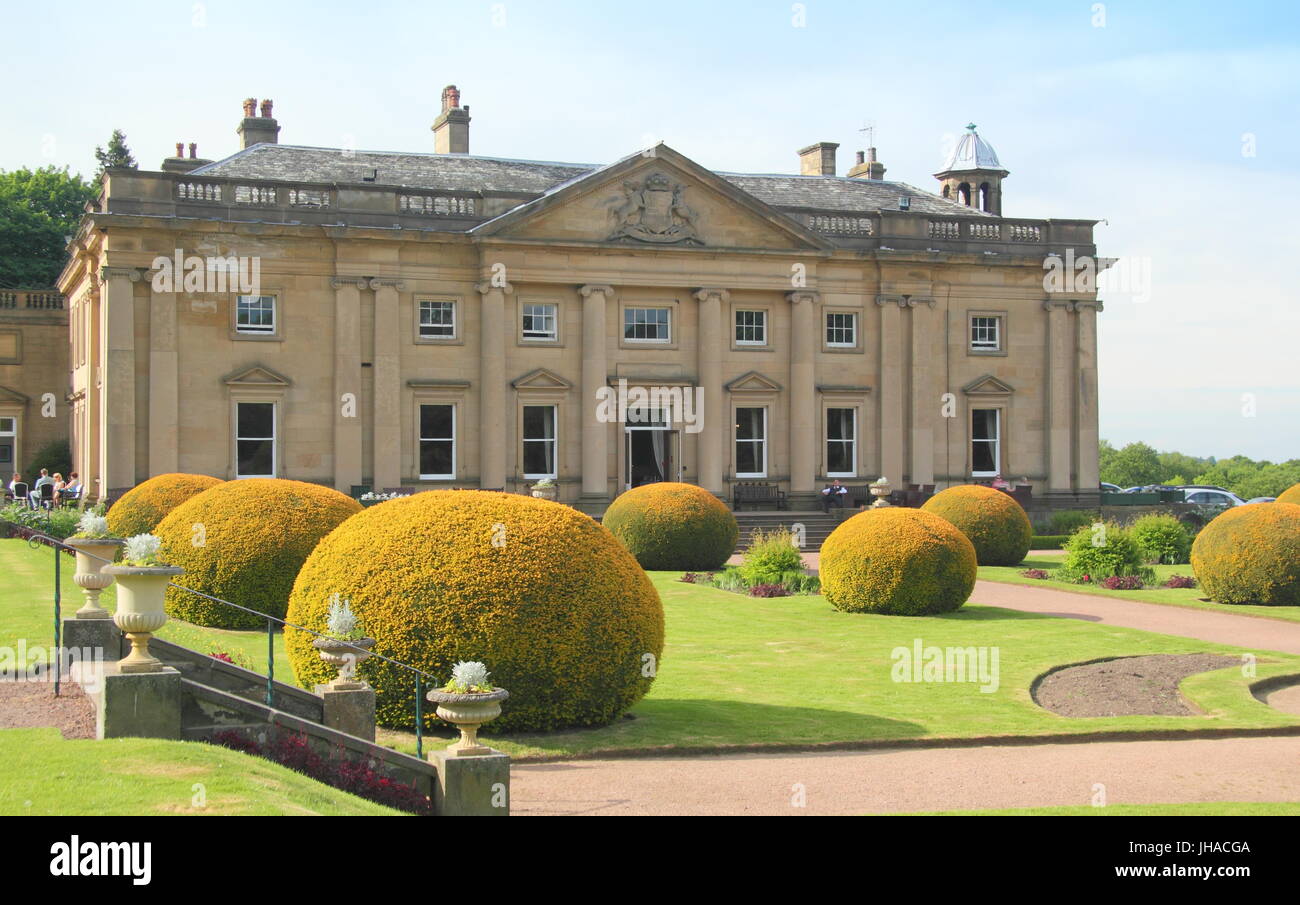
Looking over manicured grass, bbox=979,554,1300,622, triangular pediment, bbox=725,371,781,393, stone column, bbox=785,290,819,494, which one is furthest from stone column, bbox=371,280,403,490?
manicured grass, bbox=979,554,1300,622

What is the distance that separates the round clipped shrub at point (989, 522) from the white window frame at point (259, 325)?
63.6ft

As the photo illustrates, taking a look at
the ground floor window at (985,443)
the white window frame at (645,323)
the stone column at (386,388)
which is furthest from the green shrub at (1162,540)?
the stone column at (386,388)

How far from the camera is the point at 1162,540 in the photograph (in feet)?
112

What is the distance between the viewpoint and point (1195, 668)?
18016 mm

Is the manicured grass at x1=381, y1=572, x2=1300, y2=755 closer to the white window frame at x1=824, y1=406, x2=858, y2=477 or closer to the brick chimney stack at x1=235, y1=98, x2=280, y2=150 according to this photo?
the white window frame at x1=824, y1=406, x2=858, y2=477

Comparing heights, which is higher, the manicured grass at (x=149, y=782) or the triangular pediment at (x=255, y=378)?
the triangular pediment at (x=255, y=378)

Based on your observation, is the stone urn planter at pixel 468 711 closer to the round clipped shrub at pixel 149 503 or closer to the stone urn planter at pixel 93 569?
the stone urn planter at pixel 93 569

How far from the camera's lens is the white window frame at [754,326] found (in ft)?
143

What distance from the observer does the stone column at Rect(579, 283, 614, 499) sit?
4131 centimetres

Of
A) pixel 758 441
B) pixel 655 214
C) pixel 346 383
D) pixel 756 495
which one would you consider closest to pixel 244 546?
pixel 346 383

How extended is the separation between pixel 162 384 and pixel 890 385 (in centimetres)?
2268

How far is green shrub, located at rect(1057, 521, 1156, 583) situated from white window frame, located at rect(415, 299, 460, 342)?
19467 millimetres
